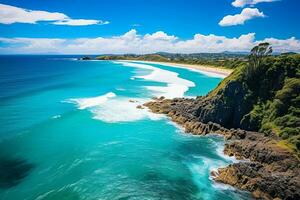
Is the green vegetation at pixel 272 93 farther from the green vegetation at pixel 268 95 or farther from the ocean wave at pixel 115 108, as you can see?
the ocean wave at pixel 115 108

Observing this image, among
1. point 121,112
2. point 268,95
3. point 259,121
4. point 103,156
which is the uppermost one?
point 268,95

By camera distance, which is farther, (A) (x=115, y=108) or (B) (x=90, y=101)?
(B) (x=90, y=101)

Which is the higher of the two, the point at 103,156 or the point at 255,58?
the point at 255,58

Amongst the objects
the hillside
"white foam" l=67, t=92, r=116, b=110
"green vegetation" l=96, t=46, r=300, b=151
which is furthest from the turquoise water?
"green vegetation" l=96, t=46, r=300, b=151

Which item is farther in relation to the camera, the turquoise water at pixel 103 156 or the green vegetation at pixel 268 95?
the green vegetation at pixel 268 95

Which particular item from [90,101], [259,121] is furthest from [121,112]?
[259,121]

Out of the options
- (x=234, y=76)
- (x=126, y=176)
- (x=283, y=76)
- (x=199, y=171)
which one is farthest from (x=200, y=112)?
(x=126, y=176)

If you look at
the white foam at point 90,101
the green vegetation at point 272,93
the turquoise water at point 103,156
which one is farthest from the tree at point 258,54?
the white foam at point 90,101

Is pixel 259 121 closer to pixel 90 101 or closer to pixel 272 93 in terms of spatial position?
pixel 272 93
